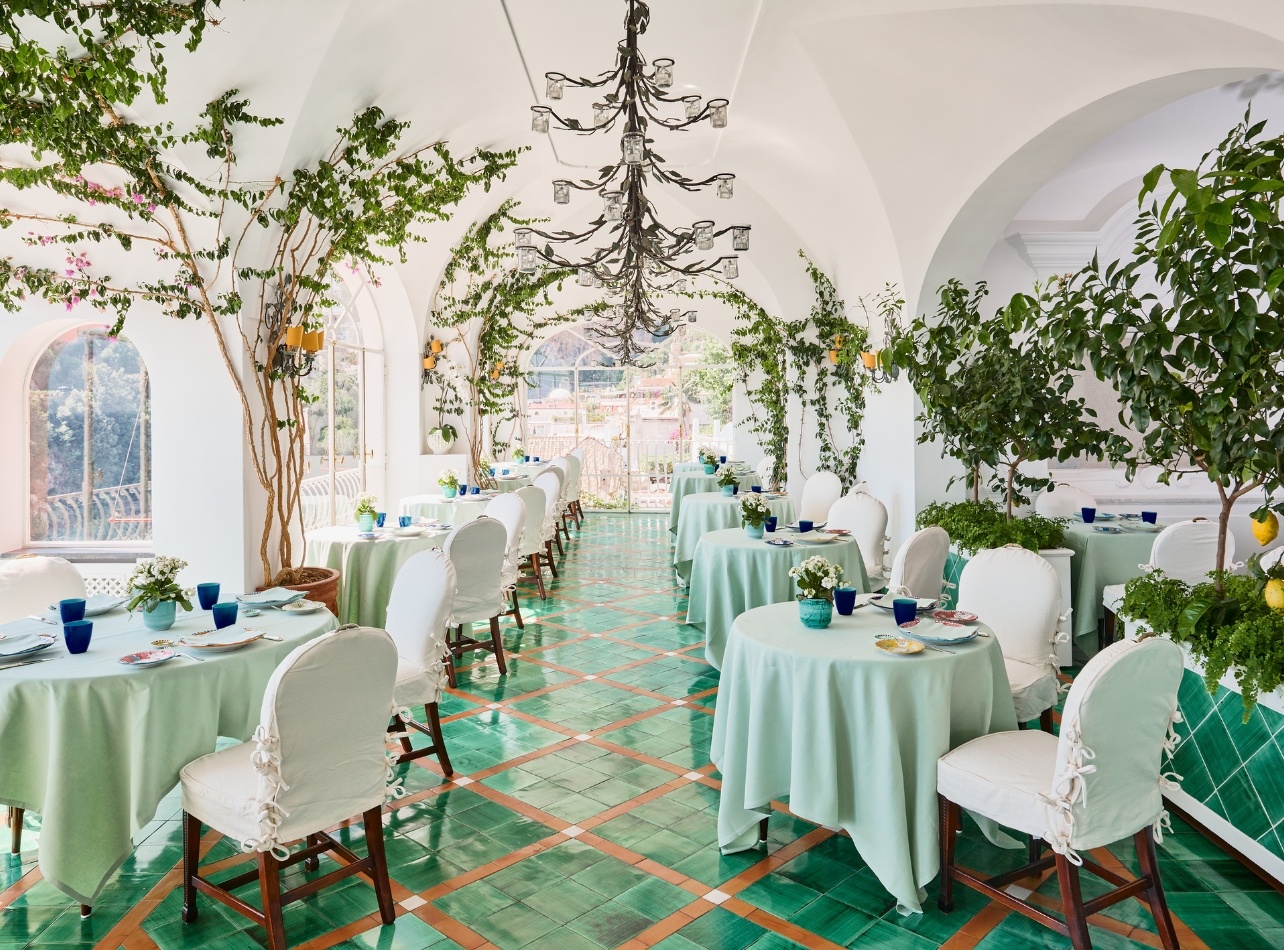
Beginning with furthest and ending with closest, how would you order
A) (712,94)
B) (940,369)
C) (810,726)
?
(712,94)
(940,369)
(810,726)

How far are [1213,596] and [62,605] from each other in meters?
4.01

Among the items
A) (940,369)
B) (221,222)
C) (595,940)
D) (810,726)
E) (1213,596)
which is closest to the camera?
(595,940)

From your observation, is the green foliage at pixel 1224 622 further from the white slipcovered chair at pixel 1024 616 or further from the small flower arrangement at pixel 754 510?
the small flower arrangement at pixel 754 510

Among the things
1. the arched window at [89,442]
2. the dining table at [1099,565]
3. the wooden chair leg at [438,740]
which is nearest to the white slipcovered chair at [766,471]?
the dining table at [1099,565]

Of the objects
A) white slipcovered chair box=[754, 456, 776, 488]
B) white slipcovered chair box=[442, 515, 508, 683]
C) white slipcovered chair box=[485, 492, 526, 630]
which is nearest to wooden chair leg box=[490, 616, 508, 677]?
Answer: white slipcovered chair box=[442, 515, 508, 683]

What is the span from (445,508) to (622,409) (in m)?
7.60

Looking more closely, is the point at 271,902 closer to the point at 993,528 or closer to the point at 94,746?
the point at 94,746

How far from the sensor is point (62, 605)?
296cm

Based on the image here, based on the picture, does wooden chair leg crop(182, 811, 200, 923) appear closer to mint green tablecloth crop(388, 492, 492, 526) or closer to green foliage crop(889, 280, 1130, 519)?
green foliage crop(889, 280, 1130, 519)

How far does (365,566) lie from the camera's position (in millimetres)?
5539

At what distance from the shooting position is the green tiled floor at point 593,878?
2.58 m

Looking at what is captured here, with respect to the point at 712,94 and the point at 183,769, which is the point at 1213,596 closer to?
the point at 183,769

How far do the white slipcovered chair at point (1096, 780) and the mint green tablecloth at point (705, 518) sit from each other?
14.8 feet

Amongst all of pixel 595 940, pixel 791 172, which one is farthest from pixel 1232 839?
pixel 791 172
